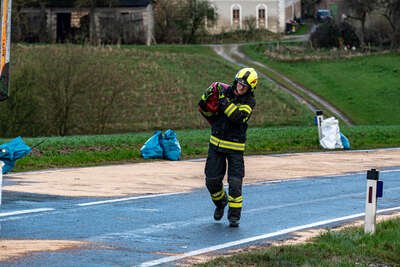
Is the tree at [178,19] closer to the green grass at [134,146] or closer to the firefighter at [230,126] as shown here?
the green grass at [134,146]

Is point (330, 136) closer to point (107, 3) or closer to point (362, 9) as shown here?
point (362, 9)

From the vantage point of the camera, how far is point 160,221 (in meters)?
12.8

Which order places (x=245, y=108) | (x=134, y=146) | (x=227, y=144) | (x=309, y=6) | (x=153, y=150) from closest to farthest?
(x=245, y=108) < (x=227, y=144) < (x=153, y=150) < (x=134, y=146) < (x=309, y=6)

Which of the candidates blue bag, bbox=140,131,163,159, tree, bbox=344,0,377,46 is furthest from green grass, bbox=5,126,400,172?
tree, bbox=344,0,377,46

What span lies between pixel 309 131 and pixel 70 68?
15112mm

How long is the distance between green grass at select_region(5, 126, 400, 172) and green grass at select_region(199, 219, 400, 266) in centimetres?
1132

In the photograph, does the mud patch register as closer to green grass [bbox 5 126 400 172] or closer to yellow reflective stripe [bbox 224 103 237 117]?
yellow reflective stripe [bbox 224 103 237 117]

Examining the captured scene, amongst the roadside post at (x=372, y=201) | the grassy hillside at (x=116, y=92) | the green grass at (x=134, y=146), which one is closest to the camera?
the roadside post at (x=372, y=201)

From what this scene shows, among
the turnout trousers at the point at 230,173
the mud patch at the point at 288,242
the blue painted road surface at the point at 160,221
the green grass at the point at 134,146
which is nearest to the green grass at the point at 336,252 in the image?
the mud patch at the point at 288,242

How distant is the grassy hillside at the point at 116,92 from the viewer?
44375 mm

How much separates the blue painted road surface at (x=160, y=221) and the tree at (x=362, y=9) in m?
63.9

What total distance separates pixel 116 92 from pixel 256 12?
169 ft

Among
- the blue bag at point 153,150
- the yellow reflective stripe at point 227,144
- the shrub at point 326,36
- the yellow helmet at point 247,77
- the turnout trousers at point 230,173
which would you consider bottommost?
the shrub at point 326,36

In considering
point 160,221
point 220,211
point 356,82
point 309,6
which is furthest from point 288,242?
point 309,6
